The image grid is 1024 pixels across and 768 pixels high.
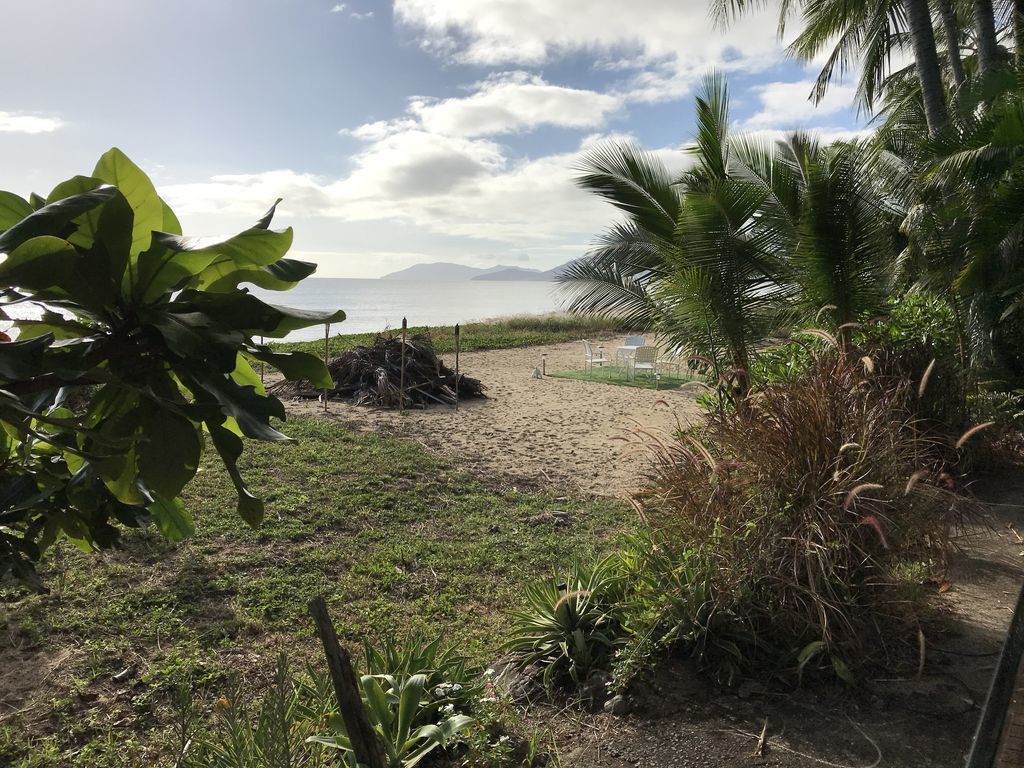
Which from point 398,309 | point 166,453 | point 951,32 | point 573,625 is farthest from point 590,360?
point 398,309

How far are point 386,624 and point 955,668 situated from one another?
9.92 feet

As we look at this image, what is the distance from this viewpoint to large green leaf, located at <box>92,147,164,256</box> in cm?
99

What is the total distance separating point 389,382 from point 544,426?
3.31m

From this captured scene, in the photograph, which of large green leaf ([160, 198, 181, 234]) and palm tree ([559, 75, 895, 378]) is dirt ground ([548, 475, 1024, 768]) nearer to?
large green leaf ([160, 198, 181, 234])

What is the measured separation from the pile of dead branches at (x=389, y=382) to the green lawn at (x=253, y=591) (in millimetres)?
4557

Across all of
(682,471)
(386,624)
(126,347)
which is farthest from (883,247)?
(126,347)

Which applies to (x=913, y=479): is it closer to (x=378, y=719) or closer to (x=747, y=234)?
(x=378, y=719)

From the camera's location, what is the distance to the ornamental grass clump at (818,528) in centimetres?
290

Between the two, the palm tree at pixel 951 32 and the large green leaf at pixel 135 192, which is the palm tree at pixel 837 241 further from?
the large green leaf at pixel 135 192

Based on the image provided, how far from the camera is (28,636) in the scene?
12.7ft

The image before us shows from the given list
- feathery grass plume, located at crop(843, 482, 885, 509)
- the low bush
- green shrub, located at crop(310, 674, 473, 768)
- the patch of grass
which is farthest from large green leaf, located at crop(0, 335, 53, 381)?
the patch of grass

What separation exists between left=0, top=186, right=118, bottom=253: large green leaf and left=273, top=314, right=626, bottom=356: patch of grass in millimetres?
16890

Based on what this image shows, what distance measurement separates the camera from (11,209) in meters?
0.92

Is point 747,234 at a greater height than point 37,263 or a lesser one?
greater
